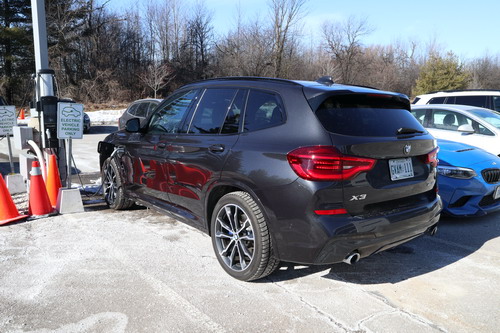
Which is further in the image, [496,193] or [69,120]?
[69,120]

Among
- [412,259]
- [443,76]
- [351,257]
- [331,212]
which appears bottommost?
[412,259]

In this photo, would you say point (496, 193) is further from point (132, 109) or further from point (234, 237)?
point (132, 109)

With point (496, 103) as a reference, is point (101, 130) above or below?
below

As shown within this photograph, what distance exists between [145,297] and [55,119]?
13.8 feet

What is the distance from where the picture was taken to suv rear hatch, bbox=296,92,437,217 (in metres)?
2.82

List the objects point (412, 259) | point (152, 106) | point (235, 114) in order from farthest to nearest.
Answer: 1. point (152, 106)
2. point (412, 259)
3. point (235, 114)

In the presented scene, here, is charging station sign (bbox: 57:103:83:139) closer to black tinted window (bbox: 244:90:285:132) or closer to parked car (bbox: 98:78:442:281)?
parked car (bbox: 98:78:442:281)

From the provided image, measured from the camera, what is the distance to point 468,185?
16.4 ft

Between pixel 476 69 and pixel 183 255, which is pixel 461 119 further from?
pixel 476 69

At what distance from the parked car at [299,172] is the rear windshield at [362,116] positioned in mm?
10

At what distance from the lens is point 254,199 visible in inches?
124

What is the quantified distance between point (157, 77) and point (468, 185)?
3744 cm

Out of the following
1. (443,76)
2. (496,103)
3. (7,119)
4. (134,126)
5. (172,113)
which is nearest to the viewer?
(172,113)

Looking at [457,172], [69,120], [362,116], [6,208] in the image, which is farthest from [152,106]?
[362,116]
